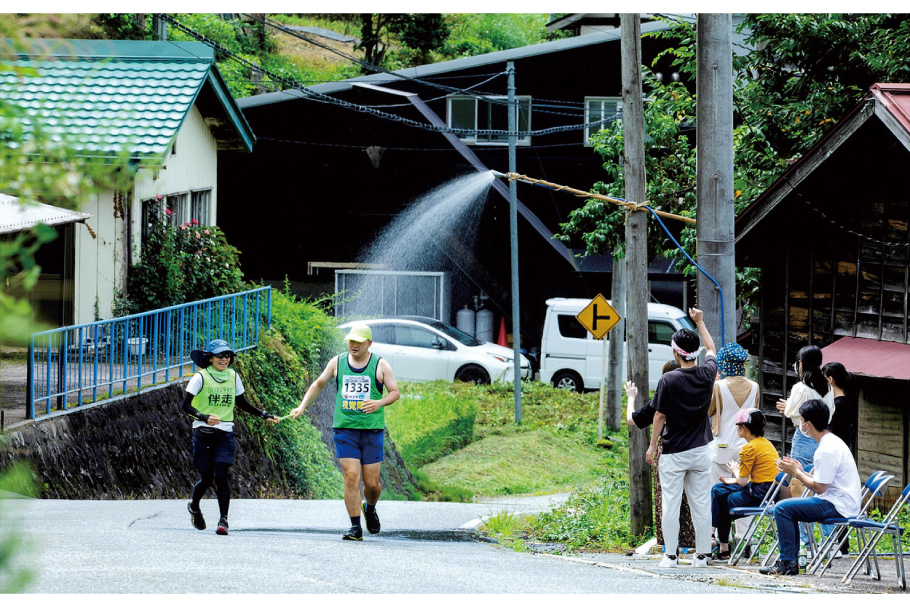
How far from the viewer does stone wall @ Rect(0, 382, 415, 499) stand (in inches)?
348

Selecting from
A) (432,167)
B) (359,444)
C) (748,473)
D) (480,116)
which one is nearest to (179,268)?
(359,444)

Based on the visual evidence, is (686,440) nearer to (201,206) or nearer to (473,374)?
(201,206)

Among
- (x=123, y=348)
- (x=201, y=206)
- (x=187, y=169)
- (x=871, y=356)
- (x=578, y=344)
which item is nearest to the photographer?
(x=871, y=356)

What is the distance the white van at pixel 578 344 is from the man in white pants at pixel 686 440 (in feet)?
46.7

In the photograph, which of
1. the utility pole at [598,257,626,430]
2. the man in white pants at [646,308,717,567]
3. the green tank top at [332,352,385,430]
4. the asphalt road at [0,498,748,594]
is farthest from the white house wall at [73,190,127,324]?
the utility pole at [598,257,626,430]

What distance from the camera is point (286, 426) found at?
40.9 ft

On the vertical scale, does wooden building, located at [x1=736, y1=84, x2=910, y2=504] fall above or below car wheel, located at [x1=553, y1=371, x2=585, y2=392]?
above

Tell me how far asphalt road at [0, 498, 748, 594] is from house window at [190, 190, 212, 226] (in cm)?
698

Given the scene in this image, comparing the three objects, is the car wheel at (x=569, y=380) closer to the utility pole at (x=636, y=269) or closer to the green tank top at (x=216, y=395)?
the utility pole at (x=636, y=269)

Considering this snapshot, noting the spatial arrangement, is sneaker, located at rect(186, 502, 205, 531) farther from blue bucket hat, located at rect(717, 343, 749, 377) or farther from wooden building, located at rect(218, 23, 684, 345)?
wooden building, located at rect(218, 23, 684, 345)

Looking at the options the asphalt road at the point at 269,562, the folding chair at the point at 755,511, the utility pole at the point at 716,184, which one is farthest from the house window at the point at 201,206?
the folding chair at the point at 755,511

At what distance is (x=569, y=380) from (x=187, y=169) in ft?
33.1

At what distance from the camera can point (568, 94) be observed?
2317 cm

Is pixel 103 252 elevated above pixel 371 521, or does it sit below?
above
